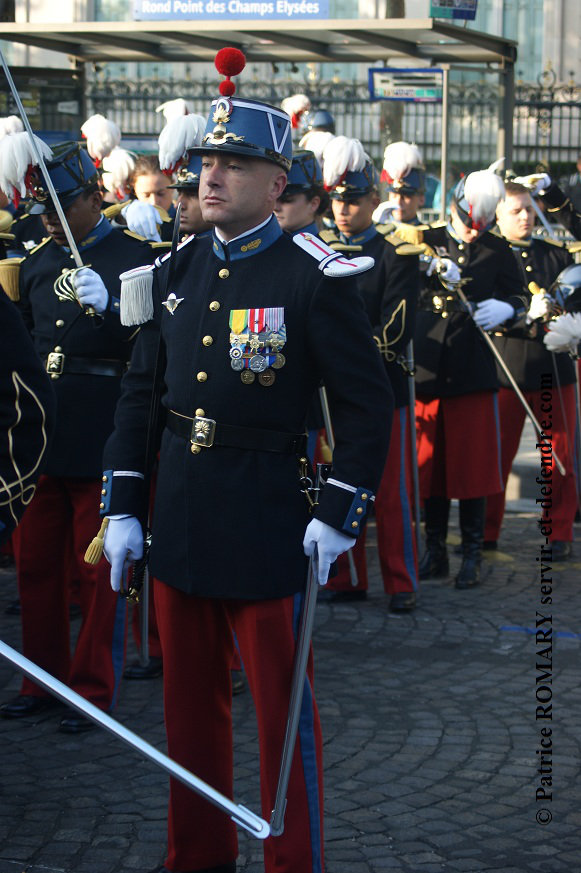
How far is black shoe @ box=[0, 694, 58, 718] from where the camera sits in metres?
5.02

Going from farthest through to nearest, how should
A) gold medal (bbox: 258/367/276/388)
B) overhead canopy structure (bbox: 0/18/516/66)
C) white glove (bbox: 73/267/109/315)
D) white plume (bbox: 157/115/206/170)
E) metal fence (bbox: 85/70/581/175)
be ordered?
metal fence (bbox: 85/70/581/175) → overhead canopy structure (bbox: 0/18/516/66) → white plume (bbox: 157/115/206/170) → white glove (bbox: 73/267/109/315) → gold medal (bbox: 258/367/276/388)

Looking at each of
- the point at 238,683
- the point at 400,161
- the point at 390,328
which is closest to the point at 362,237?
the point at 390,328

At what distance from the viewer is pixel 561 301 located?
741cm

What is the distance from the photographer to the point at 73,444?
4.94m

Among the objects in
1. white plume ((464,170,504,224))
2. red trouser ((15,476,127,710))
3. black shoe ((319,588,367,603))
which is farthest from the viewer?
white plume ((464,170,504,224))

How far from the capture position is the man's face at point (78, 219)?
5027mm

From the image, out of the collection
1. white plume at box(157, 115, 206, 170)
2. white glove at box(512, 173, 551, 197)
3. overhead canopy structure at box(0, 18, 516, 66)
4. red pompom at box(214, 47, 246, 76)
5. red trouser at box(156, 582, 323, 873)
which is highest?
overhead canopy structure at box(0, 18, 516, 66)

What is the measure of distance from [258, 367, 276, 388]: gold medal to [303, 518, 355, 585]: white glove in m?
0.35

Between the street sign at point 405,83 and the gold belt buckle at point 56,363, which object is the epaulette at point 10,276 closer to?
the gold belt buckle at point 56,363

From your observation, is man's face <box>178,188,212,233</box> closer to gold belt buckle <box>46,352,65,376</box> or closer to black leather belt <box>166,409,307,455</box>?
gold belt buckle <box>46,352,65,376</box>

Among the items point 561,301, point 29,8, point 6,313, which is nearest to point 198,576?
point 6,313

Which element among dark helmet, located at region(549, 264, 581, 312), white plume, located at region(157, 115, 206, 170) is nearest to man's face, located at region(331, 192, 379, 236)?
white plume, located at region(157, 115, 206, 170)

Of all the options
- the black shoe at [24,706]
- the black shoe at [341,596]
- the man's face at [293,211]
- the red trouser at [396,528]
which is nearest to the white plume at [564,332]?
the red trouser at [396,528]

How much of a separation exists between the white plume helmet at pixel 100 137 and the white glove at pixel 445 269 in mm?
2280
